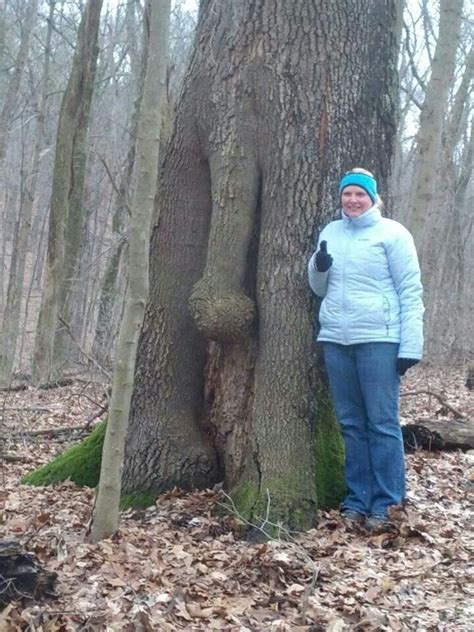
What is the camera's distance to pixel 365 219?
520 cm

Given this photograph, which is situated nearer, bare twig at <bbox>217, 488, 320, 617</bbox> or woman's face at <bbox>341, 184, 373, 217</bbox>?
bare twig at <bbox>217, 488, 320, 617</bbox>

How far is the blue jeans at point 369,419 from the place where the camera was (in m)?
5.10

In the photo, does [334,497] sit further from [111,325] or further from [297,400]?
[111,325]


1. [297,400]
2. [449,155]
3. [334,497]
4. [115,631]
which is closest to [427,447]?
[334,497]

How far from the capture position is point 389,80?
5504mm

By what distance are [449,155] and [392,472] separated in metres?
17.1

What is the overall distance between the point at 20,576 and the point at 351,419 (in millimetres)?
2473

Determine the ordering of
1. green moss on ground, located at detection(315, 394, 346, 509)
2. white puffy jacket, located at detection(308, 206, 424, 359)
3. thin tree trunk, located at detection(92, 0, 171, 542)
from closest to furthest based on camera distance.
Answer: thin tree trunk, located at detection(92, 0, 171, 542) < white puffy jacket, located at detection(308, 206, 424, 359) < green moss on ground, located at detection(315, 394, 346, 509)

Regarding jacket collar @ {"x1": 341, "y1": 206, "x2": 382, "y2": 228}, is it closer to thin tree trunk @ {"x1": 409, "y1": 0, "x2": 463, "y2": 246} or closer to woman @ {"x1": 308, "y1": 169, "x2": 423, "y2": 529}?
woman @ {"x1": 308, "y1": 169, "x2": 423, "y2": 529}

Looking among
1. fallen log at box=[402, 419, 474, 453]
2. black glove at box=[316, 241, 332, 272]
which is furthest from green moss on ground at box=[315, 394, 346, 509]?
fallen log at box=[402, 419, 474, 453]

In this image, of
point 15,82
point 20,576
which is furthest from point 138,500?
point 15,82

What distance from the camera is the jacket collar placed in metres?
5.20

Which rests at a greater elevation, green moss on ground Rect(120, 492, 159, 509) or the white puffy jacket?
the white puffy jacket

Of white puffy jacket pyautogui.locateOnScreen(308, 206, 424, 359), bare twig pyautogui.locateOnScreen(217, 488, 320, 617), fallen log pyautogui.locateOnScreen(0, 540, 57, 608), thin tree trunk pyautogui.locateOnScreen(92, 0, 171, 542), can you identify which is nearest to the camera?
fallen log pyautogui.locateOnScreen(0, 540, 57, 608)
